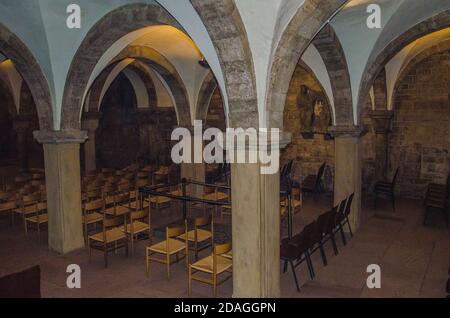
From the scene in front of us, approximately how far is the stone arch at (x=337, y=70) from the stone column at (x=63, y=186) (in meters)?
4.65

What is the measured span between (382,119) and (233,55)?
8078 millimetres

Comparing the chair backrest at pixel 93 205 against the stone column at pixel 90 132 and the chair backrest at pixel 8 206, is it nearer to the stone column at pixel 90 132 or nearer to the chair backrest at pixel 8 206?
the chair backrest at pixel 8 206

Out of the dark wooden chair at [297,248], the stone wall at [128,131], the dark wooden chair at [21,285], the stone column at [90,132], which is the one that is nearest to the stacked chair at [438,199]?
the dark wooden chair at [297,248]

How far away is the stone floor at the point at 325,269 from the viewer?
5.50 m

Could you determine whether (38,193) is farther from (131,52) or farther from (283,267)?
(283,267)

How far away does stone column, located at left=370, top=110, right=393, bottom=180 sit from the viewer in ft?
37.0

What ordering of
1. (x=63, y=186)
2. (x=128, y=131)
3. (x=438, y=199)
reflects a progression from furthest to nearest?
(x=128, y=131)
(x=438, y=199)
(x=63, y=186)

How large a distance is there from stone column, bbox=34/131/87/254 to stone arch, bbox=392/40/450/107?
28.1 feet

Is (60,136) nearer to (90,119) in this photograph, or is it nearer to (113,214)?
(113,214)

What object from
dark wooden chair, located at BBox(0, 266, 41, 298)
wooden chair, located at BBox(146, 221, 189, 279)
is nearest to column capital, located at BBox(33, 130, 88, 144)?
wooden chair, located at BBox(146, 221, 189, 279)

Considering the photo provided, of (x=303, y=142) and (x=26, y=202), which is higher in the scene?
(x=303, y=142)

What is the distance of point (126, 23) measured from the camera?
656 centimetres

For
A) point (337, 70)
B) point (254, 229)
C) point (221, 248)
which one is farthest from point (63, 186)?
point (337, 70)

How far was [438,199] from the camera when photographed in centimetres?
A: 913
